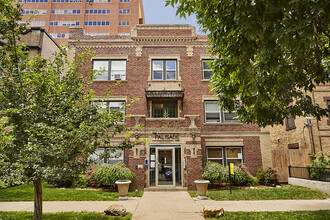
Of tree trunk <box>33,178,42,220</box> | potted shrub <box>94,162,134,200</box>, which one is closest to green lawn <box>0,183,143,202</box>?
potted shrub <box>94,162,134,200</box>

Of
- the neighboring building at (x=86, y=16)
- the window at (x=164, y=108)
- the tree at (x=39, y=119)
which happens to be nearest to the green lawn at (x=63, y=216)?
the tree at (x=39, y=119)

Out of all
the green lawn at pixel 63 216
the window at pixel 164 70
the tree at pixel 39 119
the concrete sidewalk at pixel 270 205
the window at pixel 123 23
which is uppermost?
the window at pixel 123 23

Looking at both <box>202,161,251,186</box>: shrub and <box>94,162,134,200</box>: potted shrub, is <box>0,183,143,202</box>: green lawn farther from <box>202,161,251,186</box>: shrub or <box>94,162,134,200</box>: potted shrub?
<box>202,161,251,186</box>: shrub

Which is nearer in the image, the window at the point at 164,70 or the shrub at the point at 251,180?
the shrub at the point at 251,180

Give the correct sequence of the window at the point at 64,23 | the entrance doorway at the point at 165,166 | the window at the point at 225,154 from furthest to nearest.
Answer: the window at the point at 64,23
the window at the point at 225,154
the entrance doorway at the point at 165,166

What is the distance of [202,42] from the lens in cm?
1769

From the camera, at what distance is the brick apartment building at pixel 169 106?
48.6 ft

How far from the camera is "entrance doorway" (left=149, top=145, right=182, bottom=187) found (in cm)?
1468

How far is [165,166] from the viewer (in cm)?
1495

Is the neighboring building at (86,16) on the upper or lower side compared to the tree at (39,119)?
upper

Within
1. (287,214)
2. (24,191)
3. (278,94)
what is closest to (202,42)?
(278,94)

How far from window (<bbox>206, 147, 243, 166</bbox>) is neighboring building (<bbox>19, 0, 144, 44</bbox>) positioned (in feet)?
137

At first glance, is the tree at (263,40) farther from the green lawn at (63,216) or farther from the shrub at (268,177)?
the shrub at (268,177)

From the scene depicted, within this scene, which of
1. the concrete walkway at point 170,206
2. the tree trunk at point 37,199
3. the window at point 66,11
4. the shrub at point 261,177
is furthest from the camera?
the window at point 66,11
